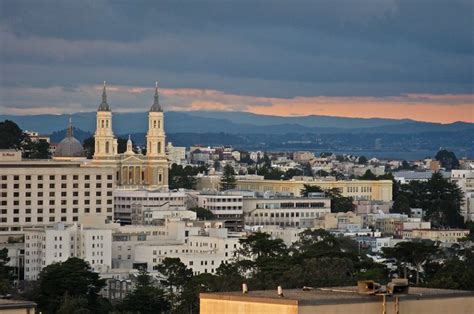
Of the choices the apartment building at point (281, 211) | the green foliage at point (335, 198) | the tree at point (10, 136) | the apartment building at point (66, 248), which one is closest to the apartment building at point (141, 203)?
the apartment building at point (281, 211)

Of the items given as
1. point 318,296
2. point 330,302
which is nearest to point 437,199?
point 318,296

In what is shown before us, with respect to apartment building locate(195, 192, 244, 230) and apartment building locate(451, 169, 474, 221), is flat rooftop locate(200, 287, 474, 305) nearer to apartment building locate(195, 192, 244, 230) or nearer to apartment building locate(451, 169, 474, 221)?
apartment building locate(195, 192, 244, 230)

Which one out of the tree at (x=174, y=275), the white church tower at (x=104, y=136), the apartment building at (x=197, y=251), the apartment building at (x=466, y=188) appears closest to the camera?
the tree at (x=174, y=275)

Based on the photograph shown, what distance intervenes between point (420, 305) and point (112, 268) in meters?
65.2

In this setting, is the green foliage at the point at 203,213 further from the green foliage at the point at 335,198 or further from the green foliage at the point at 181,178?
the green foliage at the point at 181,178

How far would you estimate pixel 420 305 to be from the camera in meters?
31.5

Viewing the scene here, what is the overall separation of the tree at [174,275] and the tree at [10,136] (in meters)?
56.9

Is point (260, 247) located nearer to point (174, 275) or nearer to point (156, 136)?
point (174, 275)

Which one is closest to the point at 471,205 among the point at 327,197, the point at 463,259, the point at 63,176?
the point at 327,197

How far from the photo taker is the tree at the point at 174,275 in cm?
8194

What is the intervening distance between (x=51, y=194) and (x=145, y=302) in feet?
136

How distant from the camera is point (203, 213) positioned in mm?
123625

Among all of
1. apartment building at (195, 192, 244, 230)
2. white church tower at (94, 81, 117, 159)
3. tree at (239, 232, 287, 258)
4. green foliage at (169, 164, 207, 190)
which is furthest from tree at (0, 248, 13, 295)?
green foliage at (169, 164, 207, 190)

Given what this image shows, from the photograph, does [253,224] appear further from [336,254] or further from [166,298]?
[166,298]
